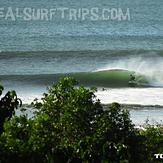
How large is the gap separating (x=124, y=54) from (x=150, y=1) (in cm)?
4746

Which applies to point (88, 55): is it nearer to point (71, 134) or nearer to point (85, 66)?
point (85, 66)

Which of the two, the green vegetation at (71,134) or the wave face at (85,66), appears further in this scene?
the wave face at (85,66)

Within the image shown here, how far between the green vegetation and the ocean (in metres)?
12.9

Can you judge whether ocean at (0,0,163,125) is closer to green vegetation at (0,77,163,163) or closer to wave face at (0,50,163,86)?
wave face at (0,50,163,86)

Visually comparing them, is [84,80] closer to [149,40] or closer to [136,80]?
[136,80]

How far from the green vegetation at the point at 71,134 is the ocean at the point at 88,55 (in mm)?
12915

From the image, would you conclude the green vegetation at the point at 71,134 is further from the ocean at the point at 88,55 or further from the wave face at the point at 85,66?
the wave face at the point at 85,66

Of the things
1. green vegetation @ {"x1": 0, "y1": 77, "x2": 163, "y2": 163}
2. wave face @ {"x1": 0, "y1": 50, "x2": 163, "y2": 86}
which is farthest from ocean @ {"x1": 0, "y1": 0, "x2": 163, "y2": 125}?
green vegetation @ {"x1": 0, "y1": 77, "x2": 163, "y2": 163}

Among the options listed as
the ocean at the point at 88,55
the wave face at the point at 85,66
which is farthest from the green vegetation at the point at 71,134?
the wave face at the point at 85,66

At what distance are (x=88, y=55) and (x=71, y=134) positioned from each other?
32.8m

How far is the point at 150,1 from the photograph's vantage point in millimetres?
87250

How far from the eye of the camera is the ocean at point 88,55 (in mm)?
28061

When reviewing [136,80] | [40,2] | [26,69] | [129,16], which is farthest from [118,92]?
[40,2]

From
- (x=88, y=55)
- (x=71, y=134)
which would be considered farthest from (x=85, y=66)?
(x=71, y=134)
